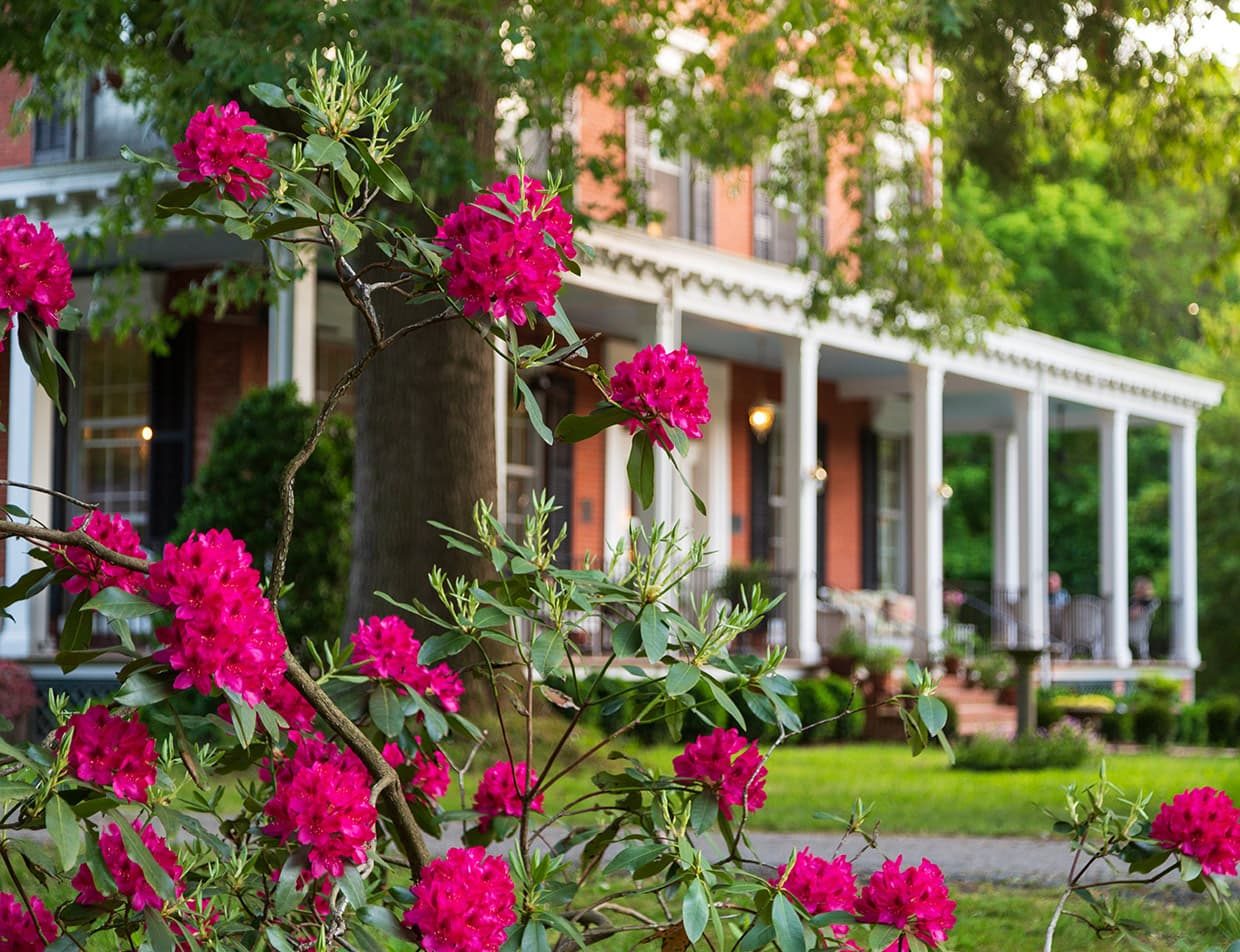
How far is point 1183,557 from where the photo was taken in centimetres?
2480

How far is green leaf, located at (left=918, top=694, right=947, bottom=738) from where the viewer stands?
3.42 m

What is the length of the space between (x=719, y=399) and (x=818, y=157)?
6262mm

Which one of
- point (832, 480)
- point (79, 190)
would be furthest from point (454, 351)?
point (832, 480)

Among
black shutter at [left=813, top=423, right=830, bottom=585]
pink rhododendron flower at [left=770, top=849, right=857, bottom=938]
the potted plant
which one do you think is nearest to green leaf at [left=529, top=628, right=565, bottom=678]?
pink rhododendron flower at [left=770, top=849, right=857, bottom=938]

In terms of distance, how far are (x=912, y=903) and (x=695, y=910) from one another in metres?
0.50

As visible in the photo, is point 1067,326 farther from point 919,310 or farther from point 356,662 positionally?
point 356,662

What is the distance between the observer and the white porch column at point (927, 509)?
20094 millimetres

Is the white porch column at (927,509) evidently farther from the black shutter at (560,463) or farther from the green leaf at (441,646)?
the green leaf at (441,646)

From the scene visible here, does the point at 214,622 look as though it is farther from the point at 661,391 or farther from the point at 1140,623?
the point at 1140,623

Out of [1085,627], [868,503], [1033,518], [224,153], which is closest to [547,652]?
[224,153]

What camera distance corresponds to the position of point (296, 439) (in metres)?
13.1

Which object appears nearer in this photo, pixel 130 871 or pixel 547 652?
pixel 130 871

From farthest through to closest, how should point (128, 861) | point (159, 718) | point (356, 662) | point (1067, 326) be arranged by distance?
point (1067, 326), point (356, 662), point (159, 718), point (128, 861)

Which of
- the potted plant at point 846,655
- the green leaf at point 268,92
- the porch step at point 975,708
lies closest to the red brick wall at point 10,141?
the potted plant at point 846,655
